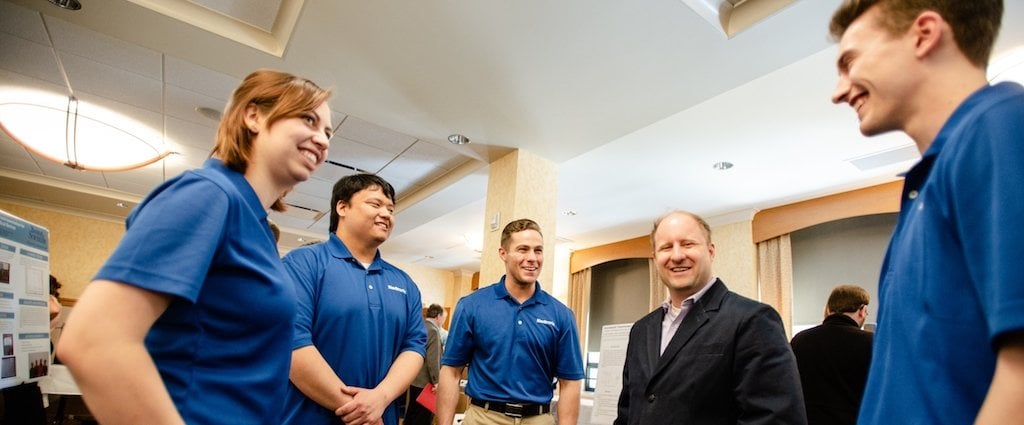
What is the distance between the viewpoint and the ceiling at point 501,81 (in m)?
2.63

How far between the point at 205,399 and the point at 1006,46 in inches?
148

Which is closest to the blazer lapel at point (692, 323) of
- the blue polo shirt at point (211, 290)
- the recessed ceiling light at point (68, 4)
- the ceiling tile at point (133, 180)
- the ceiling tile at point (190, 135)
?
the blue polo shirt at point (211, 290)

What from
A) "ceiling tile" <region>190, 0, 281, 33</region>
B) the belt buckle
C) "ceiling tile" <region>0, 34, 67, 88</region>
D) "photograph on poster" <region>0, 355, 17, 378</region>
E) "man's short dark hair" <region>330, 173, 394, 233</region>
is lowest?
the belt buckle

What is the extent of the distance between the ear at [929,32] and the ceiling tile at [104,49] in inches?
149

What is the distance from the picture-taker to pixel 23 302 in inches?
58.2

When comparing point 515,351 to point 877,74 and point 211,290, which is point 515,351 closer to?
point 211,290

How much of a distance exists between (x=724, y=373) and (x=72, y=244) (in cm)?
914

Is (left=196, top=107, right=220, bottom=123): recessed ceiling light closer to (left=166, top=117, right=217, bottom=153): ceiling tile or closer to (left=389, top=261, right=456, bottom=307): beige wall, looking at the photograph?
(left=166, top=117, right=217, bottom=153): ceiling tile

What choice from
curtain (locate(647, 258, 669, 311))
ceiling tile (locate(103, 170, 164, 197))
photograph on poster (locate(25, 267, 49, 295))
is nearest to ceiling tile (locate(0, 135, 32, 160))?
ceiling tile (locate(103, 170, 164, 197))

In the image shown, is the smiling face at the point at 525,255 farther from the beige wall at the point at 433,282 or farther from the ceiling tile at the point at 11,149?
the beige wall at the point at 433,282

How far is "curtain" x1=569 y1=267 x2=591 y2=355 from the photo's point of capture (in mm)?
8336

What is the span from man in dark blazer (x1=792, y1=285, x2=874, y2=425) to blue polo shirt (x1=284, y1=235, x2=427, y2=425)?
7.03 ft

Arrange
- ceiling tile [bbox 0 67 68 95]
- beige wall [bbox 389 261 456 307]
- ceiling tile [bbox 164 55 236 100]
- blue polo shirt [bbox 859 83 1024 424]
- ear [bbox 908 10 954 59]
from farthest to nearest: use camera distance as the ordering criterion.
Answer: beige wall [bbox 389 261 456 307] → ceiling tile [bbox 0 67 68 95] → ceiling tile [bbox 164 55 236 100] → ear [bbox 908 10 954 59] → blue polo shirt [bbox 859 83 1024 424]

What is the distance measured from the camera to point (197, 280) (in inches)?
27.8
